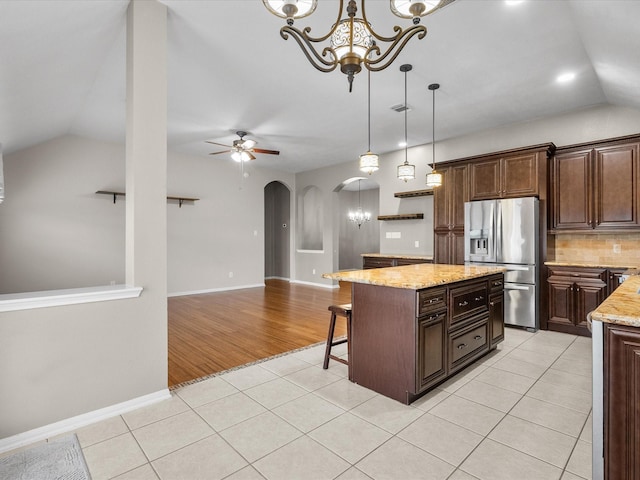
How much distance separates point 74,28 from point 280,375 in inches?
→ 126

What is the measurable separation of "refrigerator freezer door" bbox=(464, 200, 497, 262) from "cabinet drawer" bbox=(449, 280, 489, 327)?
63.8 inches

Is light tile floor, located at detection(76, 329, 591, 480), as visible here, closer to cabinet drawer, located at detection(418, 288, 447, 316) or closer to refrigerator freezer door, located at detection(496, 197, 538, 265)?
cabinet drawer, located at detection(418, 288, 447, 316)

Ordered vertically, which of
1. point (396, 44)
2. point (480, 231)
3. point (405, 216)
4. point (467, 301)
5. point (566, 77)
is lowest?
point (467, 301)

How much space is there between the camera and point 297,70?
346cm

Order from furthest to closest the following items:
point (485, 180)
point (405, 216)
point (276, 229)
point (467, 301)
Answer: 1. point (276, 229)
2. point (405, 216)
3. point (485, 180)
4. point (467, 301)

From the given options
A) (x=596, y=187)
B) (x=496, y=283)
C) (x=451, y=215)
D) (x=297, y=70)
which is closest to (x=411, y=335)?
(x=496, y=283)

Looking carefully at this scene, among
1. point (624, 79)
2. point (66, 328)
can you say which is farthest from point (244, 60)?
point (624, 79)

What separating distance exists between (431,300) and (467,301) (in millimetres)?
625

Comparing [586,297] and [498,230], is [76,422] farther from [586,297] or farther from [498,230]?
[586,297]

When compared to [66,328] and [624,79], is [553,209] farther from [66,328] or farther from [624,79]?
[66,328]

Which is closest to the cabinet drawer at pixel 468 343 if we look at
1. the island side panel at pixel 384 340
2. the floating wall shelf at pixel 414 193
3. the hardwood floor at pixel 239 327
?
the island side panel at pixel 384 340

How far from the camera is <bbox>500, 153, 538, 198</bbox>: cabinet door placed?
14.3 ft

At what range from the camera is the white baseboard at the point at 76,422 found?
6.34ft

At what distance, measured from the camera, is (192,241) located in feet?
22.7
